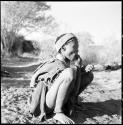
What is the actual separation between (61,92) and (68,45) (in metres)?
0.71

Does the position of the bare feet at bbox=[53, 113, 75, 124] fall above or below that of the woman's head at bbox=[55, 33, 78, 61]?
below

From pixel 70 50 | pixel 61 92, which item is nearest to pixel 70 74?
pixel 61 92

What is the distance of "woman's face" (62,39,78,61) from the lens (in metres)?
4.17

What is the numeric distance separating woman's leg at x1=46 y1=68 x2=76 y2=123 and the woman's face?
33 centimetres

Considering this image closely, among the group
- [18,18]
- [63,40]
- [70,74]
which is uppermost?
[18,18]

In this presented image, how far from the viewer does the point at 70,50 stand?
13.7 feet

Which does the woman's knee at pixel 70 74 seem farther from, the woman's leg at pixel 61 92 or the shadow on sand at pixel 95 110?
the shadow on sand at pixel 95 110

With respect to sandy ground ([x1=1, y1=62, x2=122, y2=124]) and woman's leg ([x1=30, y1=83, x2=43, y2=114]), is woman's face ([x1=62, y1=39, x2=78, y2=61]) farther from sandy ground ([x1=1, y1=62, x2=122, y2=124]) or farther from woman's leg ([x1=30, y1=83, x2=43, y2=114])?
sandy ground ([x1=1, y1=62, x2=122, y2=124])

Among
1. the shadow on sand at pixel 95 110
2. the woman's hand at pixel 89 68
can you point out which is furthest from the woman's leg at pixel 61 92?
the woman's hand at pixel 89 68

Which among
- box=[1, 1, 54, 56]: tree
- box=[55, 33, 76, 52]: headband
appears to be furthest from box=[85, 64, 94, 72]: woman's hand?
box=[1, 1, 54, 56]: tree

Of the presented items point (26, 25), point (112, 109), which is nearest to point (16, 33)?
point (26, 25)

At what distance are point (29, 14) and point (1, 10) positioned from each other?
8.06ft

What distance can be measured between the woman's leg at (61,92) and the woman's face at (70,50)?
1.08ft

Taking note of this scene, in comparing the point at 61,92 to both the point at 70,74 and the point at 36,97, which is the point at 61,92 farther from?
the point at 36,97
